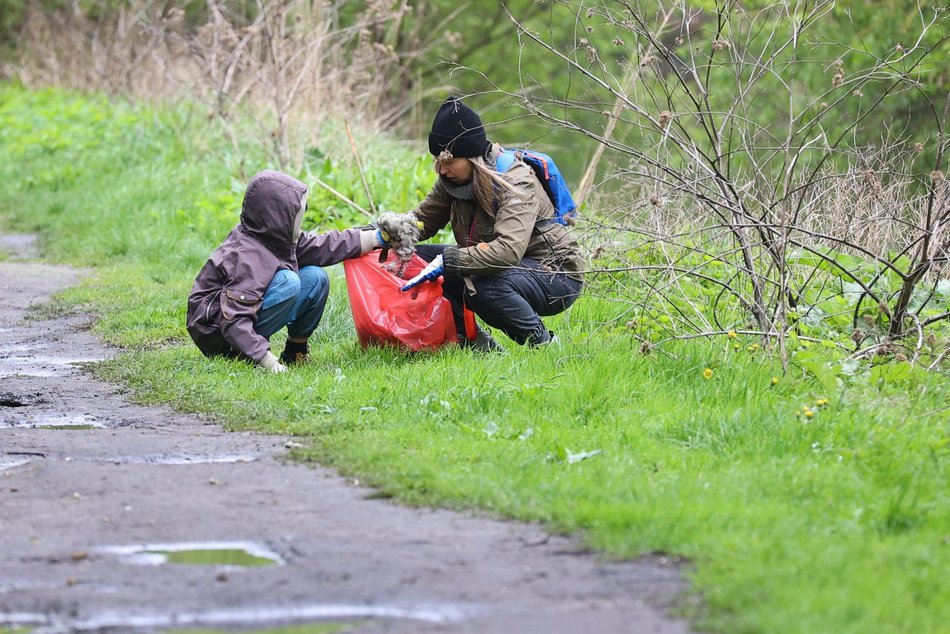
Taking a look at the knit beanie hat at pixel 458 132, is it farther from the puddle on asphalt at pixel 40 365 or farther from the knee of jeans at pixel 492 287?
the puddle on asphalt at pixel 40 365

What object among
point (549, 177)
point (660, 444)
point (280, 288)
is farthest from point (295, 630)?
point (549, 177)

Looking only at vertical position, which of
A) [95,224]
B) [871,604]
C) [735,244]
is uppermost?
[735,244]

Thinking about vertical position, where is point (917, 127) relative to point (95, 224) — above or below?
above

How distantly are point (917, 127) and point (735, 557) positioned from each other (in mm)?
14842

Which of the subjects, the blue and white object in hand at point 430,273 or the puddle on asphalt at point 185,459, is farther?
the blue and white object in hand at point 430,273

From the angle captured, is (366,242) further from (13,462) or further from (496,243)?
(13,462)

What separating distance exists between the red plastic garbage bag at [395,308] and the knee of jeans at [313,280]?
14 cm

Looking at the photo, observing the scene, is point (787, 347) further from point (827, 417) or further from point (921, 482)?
point (921, 482)

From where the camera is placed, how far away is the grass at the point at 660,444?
10.9ft

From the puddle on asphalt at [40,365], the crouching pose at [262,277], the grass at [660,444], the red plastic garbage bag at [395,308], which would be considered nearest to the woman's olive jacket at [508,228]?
the red plastic garbage bag at [395,308]

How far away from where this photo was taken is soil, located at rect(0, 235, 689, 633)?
10.2 feet

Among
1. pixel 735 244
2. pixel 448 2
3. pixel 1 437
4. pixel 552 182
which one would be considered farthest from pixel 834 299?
pixel 448 2

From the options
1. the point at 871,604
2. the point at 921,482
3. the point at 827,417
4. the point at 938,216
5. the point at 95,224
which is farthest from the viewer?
the point at 95,224

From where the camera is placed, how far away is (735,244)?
6.19m
